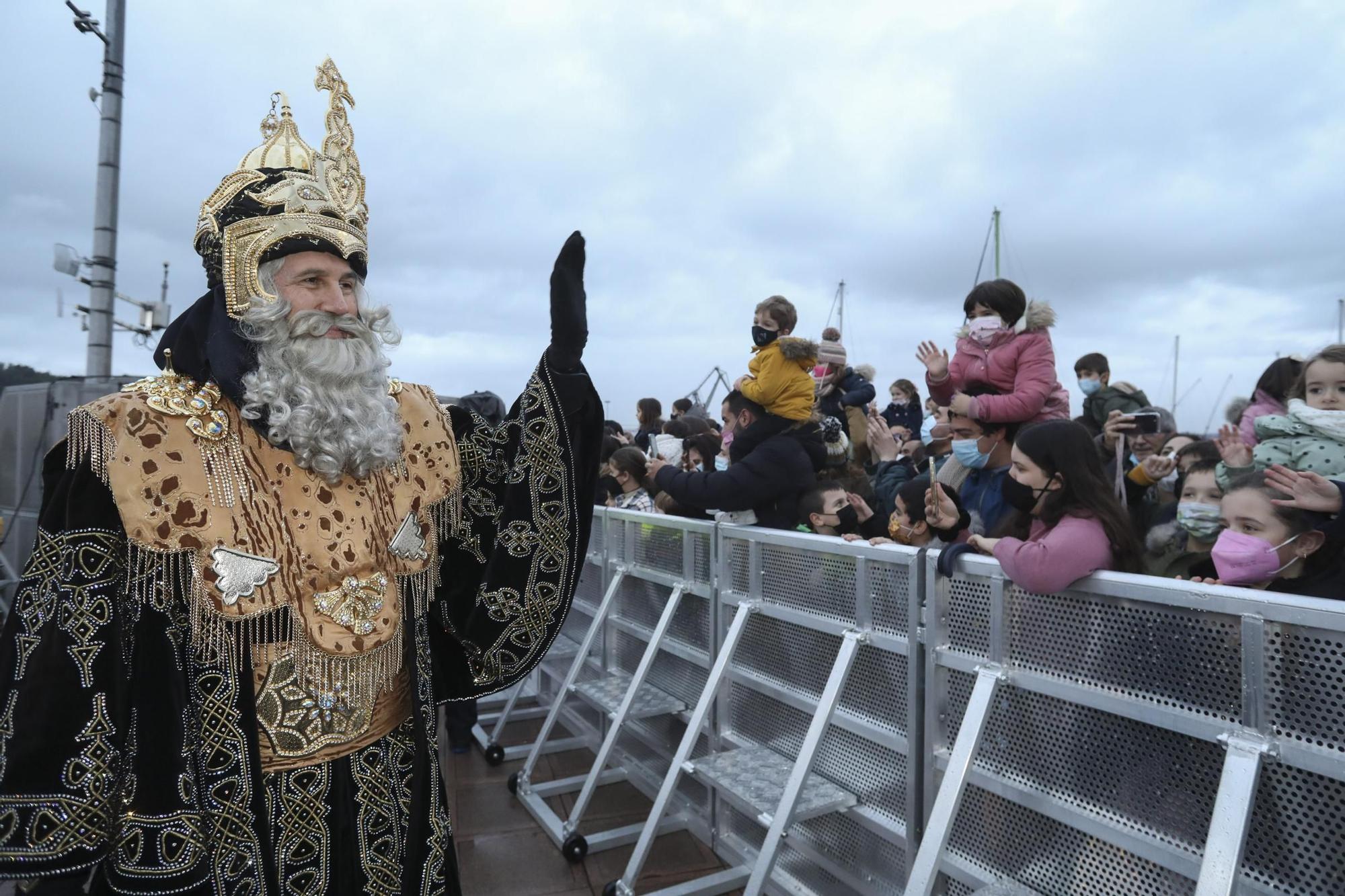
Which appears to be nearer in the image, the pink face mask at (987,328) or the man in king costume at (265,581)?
the man in king costume at (265,581)

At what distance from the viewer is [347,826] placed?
1803 millimetres

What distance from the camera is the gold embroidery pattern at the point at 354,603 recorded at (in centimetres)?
172

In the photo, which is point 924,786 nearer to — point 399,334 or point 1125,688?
point 1125,688

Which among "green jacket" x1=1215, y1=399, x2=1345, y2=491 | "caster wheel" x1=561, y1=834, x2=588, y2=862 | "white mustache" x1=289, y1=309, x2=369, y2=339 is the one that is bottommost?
"caster wheel" x1=561, y1=834, x2=588, y2=862

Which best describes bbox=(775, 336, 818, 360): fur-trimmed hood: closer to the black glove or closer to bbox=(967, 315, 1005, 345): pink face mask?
bbox=(967, 315, 1005, 345): pink face mask

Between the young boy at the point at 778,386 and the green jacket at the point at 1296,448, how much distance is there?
1.59 m

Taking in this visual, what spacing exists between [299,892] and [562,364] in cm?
132

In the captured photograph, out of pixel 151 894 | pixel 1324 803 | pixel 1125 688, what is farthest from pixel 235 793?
pixel 1324 803

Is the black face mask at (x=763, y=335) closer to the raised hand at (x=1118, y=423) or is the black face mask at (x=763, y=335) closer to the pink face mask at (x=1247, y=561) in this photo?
the raised hand at (x=1118, y=423)

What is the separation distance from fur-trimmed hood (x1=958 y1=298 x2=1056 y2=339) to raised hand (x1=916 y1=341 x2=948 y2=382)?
310 millimetres

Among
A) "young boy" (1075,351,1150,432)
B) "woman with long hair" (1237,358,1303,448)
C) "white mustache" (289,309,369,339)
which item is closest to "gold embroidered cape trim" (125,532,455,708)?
"white mustache" (289,309,369,339)

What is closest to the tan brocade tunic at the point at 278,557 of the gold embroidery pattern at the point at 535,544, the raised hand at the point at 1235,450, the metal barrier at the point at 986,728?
the gold embroidery pattern at the point at 535,544

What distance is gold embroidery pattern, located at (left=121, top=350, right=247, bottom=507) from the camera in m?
1.70

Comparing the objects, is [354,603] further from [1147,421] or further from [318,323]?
[1147,421]
